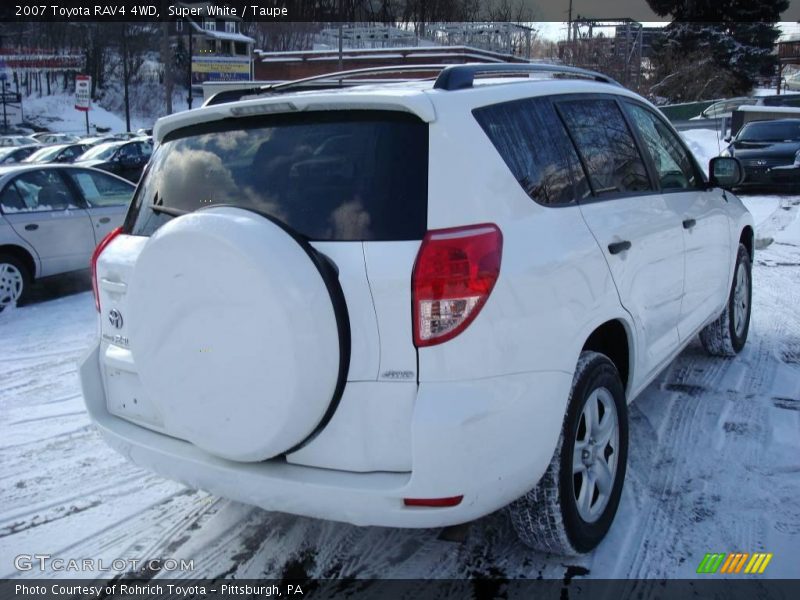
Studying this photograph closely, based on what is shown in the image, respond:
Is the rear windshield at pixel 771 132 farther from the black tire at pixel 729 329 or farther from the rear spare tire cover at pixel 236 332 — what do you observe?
the rear spare tire cover at pixel 236 332

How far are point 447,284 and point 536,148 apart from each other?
867mm

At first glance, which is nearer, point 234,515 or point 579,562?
point 579,562

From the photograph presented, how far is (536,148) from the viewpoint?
3.05 metres

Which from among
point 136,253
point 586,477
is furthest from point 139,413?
point 586,477

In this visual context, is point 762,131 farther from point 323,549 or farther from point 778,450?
point 323,549

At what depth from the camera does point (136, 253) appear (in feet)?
10.3

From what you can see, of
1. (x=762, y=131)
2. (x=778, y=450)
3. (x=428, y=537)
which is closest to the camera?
(x=428, y=537)

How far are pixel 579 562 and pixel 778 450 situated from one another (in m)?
1.58

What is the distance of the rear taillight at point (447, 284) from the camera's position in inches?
98.1

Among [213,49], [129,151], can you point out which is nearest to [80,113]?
[213,49]

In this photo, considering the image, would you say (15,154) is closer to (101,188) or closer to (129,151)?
(129,151)

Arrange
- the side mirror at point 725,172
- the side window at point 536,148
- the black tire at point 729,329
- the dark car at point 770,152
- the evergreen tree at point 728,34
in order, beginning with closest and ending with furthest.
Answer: the side window at point 536,148
the side mirror at point 725,172
the black tire at point 729,329
the dark car at point 770,152
the evergreen tree at point 728,34

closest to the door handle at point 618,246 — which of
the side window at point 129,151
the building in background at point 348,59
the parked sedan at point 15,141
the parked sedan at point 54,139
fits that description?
the side window at point 129,151

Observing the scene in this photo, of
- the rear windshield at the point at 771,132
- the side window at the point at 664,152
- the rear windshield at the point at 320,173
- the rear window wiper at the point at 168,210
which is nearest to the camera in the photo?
the rear windshield at the point at 320,173
